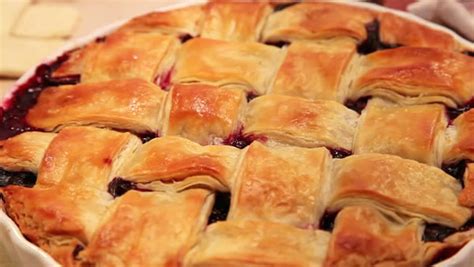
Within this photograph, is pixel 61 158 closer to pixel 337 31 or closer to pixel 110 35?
pixel 110 35

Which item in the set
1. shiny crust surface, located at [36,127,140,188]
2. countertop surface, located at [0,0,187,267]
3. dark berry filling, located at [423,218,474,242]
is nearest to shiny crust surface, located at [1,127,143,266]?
shiny crust surface, located at [36,127,140,188]

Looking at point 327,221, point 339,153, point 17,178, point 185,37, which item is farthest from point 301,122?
point 17,178

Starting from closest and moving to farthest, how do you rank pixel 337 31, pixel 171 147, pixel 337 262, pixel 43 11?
pixel 337 262 < pixel 171 147 < pixel 337 31 < pixel 43 11

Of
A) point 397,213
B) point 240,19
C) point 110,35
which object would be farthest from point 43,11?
point 397,213

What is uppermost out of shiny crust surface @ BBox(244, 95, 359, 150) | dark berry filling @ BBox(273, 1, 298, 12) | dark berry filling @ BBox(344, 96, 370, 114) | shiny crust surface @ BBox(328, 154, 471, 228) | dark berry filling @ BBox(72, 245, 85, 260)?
dark berry filling @ BBox(273, 1, 298, 12)

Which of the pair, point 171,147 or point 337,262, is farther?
point 171,147

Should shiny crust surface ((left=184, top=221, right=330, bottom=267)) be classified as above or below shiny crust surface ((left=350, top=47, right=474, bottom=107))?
below

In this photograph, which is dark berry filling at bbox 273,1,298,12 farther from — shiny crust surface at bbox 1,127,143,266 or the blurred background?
the blurred background
